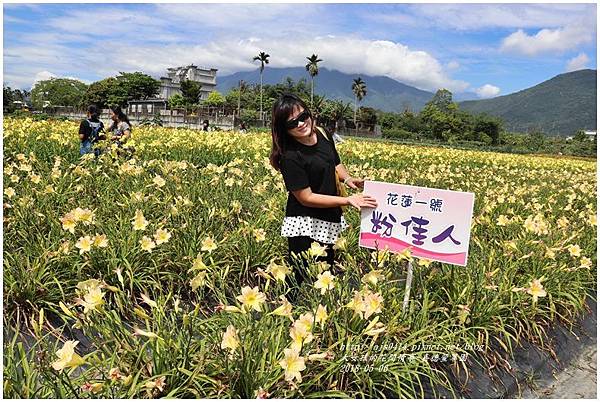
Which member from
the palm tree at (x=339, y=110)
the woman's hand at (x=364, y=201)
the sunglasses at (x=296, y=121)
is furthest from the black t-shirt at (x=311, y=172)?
the palm tree at (x=339, y=110)

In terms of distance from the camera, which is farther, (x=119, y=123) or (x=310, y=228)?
(x=119, y=123)

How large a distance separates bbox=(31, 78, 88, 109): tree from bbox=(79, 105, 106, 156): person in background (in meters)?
86.8

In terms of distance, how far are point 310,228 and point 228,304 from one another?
0.66 metres

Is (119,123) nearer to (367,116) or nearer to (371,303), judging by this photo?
(371,303)

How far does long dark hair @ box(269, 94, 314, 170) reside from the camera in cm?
272

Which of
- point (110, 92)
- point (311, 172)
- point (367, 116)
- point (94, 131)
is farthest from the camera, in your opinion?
point (110, 92)

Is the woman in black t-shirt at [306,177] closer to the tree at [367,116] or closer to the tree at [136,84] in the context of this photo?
the tree at [367,116]

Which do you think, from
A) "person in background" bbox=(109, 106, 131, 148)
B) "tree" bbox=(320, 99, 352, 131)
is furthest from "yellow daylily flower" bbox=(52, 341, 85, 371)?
"tree" bbox=(320, 99, 352, 131)

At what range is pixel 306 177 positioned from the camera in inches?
109

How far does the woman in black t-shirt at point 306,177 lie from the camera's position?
273 centimetres

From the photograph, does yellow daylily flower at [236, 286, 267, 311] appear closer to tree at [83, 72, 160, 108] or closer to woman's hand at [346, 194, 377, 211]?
woman's hand at [346, 194, 377, 211]

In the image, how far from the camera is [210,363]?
192cm

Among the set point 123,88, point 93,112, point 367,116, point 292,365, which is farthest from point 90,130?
point 123,88

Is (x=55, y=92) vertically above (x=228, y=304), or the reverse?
Result: (x=55, y=92)
